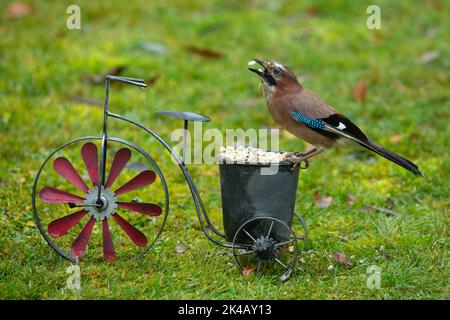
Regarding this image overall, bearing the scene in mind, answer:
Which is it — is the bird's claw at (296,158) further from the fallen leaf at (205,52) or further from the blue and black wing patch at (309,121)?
the fallen leaf at (205,52)

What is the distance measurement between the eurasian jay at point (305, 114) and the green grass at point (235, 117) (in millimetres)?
774

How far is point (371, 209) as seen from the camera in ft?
18.0

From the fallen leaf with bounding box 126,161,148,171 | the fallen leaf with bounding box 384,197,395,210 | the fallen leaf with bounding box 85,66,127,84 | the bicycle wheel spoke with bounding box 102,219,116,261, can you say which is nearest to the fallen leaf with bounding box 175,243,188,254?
the bicycle wheel spoke with bounding box 102,219,116,261

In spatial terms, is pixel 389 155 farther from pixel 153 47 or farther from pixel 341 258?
pixel 153 47

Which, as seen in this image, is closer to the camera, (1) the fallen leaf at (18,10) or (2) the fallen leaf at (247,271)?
(2) the fallen leaf at (247,271)

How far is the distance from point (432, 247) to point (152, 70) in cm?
452

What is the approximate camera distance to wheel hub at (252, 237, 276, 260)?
13.9 feet

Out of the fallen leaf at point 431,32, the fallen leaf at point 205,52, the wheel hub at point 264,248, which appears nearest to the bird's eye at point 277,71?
the wheel hub at point 264,248

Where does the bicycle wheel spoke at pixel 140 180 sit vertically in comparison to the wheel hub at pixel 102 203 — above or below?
above

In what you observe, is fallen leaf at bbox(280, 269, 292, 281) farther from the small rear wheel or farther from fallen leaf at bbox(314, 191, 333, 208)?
fallen leaf at bbox(314, 191, 333, 208)

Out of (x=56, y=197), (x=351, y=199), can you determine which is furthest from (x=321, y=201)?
(x=56, y=197)

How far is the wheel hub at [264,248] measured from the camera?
4.24 meters

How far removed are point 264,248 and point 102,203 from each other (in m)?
1.07

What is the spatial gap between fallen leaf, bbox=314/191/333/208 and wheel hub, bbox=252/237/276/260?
1.41 metres
